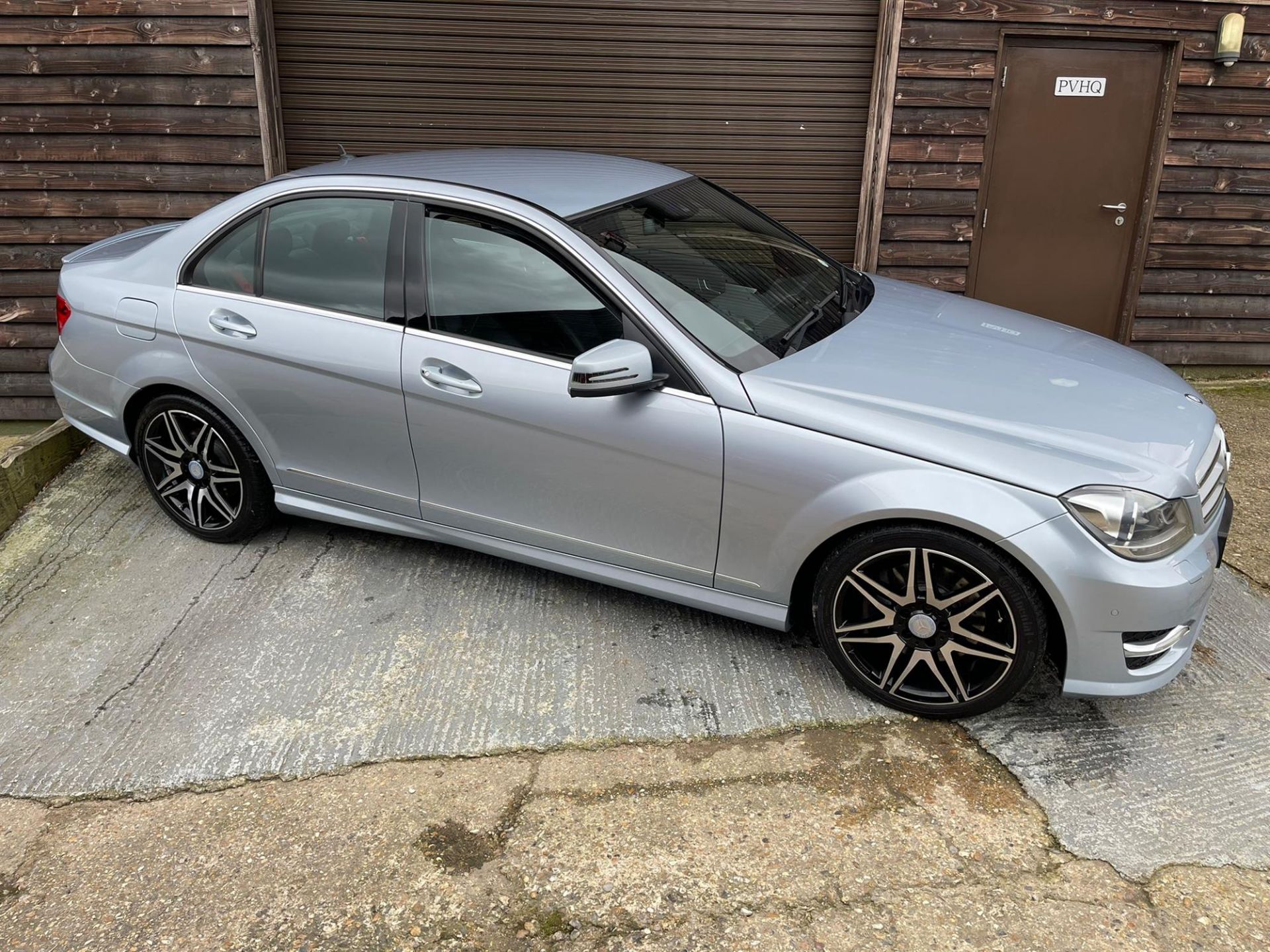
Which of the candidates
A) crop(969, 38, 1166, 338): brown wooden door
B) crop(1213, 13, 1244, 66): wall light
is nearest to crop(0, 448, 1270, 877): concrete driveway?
crop(969, 38, 1166, 338): brown wooden door

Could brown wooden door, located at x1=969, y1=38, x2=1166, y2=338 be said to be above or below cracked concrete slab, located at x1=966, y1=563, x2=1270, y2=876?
above

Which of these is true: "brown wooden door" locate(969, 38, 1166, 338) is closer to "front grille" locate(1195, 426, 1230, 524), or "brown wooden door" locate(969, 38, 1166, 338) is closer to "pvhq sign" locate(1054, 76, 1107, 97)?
"pvhq sign" locate(1054, 76, 1107, 97)

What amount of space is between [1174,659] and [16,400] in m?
7.08

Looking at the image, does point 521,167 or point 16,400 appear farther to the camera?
point 16,400

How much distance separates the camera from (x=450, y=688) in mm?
3367

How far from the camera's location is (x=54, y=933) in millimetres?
2488

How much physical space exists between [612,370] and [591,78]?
384 centimetres

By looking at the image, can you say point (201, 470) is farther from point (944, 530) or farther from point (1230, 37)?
point (1230, 37)

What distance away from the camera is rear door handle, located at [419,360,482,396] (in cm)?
343

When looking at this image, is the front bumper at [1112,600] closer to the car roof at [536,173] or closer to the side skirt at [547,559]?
the side skirt at [547,559]

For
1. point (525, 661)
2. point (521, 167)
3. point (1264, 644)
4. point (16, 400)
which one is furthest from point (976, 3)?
point (16, 400)

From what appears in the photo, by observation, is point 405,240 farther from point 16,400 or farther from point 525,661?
point 16,400

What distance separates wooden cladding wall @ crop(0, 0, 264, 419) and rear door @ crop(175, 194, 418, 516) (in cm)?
247

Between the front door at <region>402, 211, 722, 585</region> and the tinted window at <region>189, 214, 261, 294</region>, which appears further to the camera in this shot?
the tinted window at <region>189, 214, 261, 294</region>
